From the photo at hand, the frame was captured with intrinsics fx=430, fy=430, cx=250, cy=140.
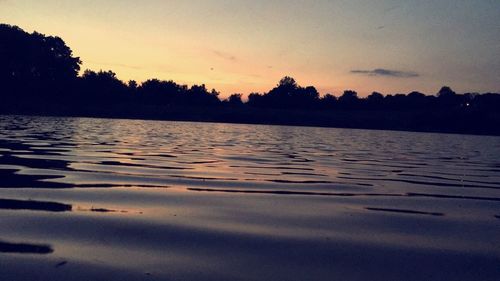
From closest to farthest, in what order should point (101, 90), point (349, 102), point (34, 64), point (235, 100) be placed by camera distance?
point (34, 64), point (101, 90), point (349, 102), point (235, 100)

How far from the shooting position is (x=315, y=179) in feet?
29.3

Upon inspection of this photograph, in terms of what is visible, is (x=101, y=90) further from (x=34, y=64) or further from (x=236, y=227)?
(x=236, y=227)

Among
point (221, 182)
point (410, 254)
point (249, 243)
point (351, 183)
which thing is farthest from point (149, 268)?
point (351, 183)

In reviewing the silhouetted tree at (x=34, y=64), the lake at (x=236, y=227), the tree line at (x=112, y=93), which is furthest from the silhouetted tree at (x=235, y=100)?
the lake at (x=236, y=227)

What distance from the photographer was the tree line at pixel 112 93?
259 ft

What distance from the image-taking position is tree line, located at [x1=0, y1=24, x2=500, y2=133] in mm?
79000

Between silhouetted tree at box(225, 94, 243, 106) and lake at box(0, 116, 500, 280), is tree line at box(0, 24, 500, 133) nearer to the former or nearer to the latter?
silhouetted tree at box(225, 94, 243, 106)

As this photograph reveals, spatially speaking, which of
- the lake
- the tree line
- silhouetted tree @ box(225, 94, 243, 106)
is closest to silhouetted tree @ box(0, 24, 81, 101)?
the tree line

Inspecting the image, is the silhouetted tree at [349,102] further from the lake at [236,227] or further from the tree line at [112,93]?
the lake at [236,227]

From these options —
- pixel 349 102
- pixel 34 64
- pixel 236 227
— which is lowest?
pixel 236 227

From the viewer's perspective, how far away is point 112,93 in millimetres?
91000

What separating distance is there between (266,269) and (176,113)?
78.3 meters

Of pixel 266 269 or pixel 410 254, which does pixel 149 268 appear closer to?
pixel 266 269

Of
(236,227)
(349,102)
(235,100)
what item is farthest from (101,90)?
(236,227)
